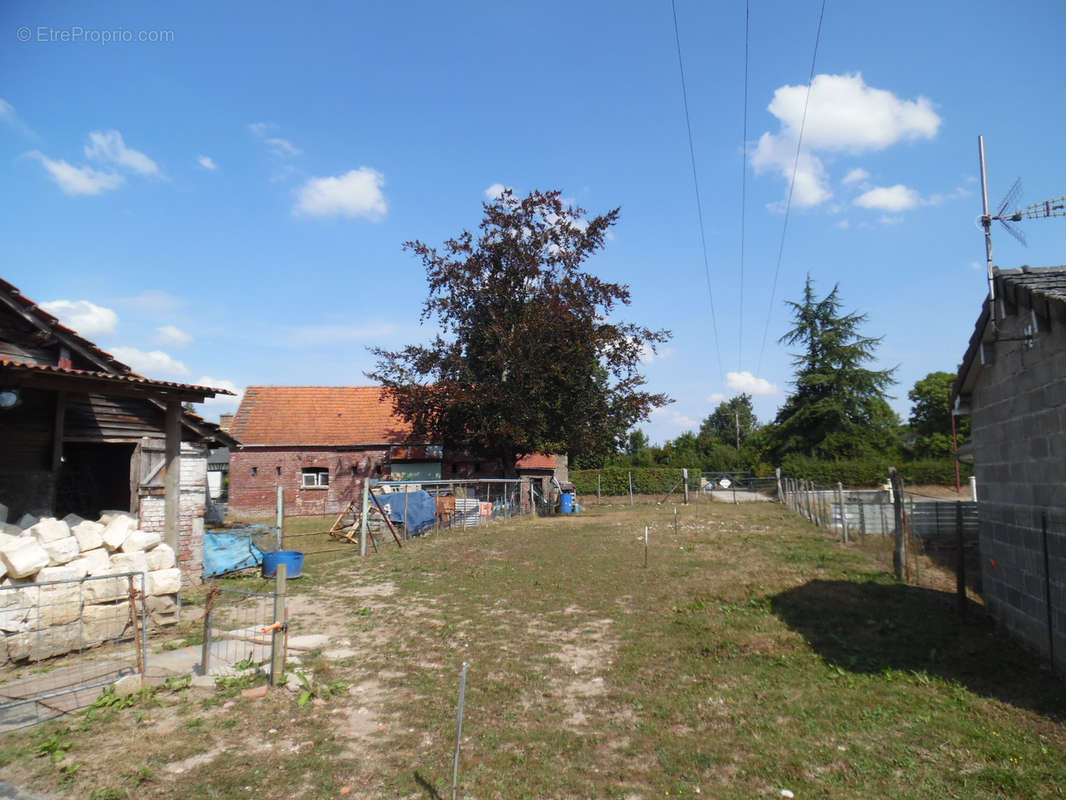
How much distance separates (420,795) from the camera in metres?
4.56

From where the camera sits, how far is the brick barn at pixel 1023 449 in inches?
279

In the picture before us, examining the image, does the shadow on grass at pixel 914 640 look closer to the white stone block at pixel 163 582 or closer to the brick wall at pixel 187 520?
the white stone block at pixel 163 582

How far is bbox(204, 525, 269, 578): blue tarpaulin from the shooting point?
13.2m

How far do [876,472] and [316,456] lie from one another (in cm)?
3688

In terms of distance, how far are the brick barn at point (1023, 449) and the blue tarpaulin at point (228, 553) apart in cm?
1364

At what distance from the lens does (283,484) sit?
32.7 metres

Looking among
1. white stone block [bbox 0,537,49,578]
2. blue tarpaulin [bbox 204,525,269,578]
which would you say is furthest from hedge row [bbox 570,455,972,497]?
white stone block [bbox 0,537,49,578]

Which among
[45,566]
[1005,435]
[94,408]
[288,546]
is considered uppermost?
[94,408]

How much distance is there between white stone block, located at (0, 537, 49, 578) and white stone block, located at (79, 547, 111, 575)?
1.61 ft

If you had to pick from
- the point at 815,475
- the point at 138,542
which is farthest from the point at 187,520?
the point at 815,475

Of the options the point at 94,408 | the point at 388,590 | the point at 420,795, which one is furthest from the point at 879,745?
the point at 94,408

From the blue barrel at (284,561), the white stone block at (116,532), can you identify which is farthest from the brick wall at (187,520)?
the white stone block at (116,532)

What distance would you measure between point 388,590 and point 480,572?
2.41 m

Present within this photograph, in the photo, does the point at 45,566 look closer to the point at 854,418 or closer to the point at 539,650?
the point at 539,650
